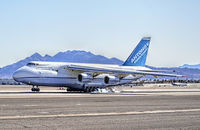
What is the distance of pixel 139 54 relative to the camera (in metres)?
60.2

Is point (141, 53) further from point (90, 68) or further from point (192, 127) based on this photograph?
point (192, 127)

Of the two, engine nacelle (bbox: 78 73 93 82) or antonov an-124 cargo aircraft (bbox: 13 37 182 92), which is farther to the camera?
engine nacelle (bbox: 78 73 93 82)

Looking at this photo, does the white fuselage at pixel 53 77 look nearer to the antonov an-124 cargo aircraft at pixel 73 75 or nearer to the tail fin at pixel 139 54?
the antonov an-124 cargo aircraft at pixel 73 75

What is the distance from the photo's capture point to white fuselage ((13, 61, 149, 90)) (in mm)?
48125

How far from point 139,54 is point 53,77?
16.3m

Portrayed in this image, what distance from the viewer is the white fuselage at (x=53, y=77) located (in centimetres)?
4812

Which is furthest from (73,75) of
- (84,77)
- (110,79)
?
(110,79)

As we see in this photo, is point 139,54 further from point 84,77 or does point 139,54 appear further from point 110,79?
point 84,77

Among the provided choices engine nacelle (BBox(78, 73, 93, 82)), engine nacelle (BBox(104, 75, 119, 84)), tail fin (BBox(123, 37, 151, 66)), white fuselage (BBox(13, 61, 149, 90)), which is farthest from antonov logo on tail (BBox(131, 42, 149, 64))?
engine nacelle (BBox(78, 73, 93, 82))

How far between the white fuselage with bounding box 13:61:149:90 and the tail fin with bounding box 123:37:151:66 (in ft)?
22.8

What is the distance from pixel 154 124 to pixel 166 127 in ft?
2.54

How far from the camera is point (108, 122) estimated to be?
46.8ft

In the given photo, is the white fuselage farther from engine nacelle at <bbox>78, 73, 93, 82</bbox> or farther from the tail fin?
the tail fin

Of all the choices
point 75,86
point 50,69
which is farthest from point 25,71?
point 75,86
